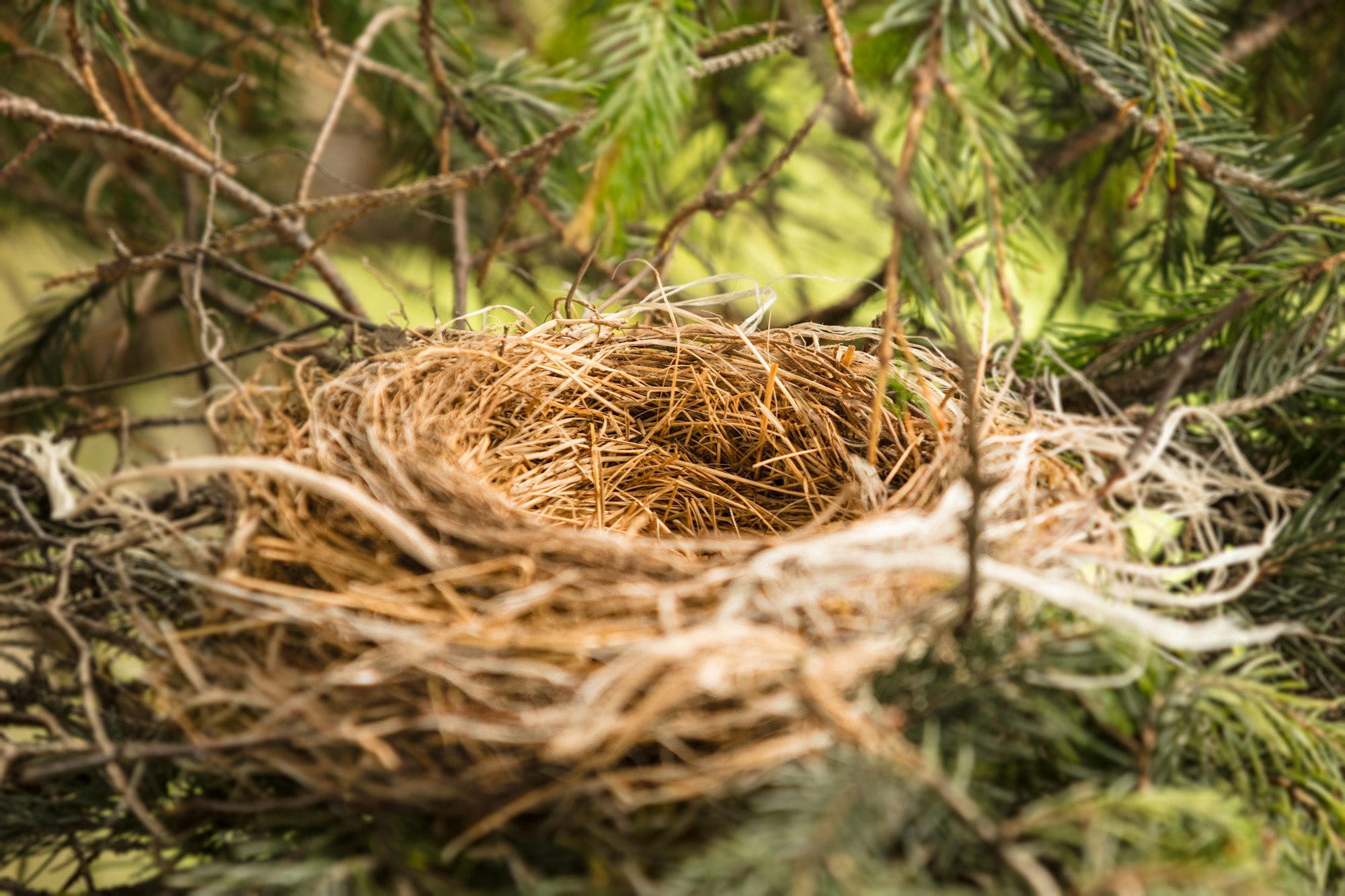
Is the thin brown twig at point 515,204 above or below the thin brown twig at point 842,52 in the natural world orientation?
below

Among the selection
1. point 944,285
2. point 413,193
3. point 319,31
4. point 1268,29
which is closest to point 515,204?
point 413,193

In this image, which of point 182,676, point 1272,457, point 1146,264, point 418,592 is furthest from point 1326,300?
point 182,676

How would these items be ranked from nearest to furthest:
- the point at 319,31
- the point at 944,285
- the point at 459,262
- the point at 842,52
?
the point at 944,285 < the point at 842,52 < the point at 319,31 < the point at 459,262

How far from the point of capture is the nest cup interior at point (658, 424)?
0.67m

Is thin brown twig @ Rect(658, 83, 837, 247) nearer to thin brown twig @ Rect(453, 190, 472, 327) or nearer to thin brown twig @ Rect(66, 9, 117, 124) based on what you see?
thin brown twig @ Rect(453, 190, 472, 327)

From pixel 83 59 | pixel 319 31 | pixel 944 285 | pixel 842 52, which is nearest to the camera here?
pixel 944 285

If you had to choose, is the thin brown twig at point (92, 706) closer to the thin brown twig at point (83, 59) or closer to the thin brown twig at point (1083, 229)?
the thin brown twig at point (83, 59)

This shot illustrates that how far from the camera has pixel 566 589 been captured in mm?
455

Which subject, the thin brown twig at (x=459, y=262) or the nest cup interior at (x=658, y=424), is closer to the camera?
the nest cup interior at (x=658, y=424)

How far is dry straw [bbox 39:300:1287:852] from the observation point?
367 mm

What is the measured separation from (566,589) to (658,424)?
364 mm

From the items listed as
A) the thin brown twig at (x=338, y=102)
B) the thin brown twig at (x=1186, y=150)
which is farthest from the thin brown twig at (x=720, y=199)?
the thin brown twig at (x=338, y=102)

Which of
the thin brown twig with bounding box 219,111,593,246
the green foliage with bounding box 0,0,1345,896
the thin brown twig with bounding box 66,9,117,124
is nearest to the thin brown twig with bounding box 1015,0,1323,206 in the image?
the green foliage with bounding box 0,0,1345,896

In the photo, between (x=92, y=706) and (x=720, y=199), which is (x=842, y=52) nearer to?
(x=720, y=199)
